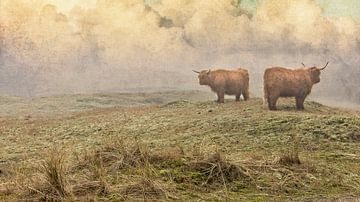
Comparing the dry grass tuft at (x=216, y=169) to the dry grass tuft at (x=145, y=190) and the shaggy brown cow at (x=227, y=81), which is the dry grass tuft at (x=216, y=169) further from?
the shaggy brown cow at (x=227, y=81)

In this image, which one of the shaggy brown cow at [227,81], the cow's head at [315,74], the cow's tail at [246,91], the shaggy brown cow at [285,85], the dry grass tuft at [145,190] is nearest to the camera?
the dry grass tuft at [145,190]

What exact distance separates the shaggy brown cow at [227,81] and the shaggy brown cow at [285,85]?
5.23 metres

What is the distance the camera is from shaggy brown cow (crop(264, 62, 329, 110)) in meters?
20.6

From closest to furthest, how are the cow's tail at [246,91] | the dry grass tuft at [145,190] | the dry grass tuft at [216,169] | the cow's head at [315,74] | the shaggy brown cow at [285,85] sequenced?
1. the dry grass tuft at [145,190]
2. the dry grass tuft at [216,169]
3. the shaggy brown cow at [285,85]
4. the cow's head at [315,74]
5. the cow's tail at [246,91]

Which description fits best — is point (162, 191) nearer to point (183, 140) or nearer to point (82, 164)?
point (82, 164)

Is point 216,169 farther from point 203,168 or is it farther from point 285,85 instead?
point 285,85

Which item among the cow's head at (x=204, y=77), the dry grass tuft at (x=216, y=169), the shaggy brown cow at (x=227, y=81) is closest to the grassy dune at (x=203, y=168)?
the dry grass tuft at (x=216, y=169)

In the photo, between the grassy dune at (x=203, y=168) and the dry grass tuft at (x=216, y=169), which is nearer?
the grassy dune at (x=203, y=168)

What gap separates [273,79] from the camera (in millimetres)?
20719

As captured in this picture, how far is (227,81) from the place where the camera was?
2680cm

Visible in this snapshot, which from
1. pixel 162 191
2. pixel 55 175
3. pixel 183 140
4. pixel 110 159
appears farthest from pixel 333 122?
pixel 55 175

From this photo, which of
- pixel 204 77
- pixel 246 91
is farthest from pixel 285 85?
pixel 204 77

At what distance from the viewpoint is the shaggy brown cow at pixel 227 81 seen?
26609 mm

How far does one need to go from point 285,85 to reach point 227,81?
6.15 m
